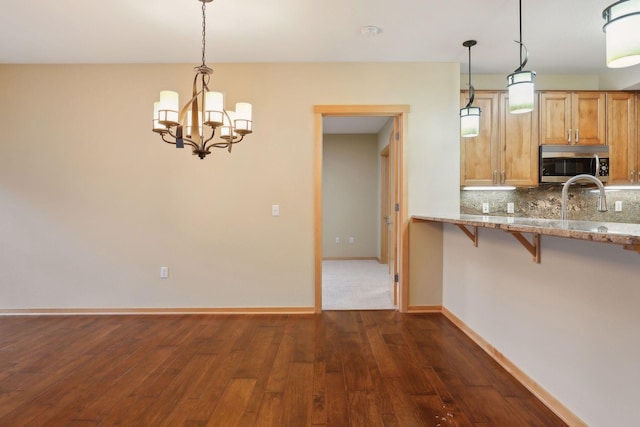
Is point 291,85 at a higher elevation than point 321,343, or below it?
higher

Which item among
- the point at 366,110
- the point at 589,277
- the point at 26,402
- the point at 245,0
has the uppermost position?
the point at 245,0

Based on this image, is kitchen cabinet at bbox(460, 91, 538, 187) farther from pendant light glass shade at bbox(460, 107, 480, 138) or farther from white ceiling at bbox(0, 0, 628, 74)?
pendant light glass shade at bbox(460, 107, 480, 138)

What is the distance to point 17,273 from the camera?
12.1ft

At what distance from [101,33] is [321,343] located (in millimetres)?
3294

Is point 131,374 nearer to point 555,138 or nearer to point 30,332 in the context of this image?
point 30,332

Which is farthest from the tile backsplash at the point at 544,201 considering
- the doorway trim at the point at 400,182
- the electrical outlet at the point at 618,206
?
the doorway trim at the point at 400,182

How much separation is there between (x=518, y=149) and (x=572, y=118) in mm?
675

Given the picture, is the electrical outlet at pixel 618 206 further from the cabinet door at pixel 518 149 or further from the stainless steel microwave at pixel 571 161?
the cabinet door at pixel 518 149

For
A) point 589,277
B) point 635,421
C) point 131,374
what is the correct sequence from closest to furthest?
point 635,421
point 589,277
point 131,374

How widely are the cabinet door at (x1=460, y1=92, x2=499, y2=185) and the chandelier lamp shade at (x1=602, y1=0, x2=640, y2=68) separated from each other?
2349 millimetres

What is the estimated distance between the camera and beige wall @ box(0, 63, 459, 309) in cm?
367

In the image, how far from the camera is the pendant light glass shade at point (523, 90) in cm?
215

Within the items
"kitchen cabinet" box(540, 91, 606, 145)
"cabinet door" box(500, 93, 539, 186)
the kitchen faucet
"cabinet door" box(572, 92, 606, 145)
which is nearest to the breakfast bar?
the kitchen faucet

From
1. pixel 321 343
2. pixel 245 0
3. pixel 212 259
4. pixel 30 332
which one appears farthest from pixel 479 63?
pixel 30 332
